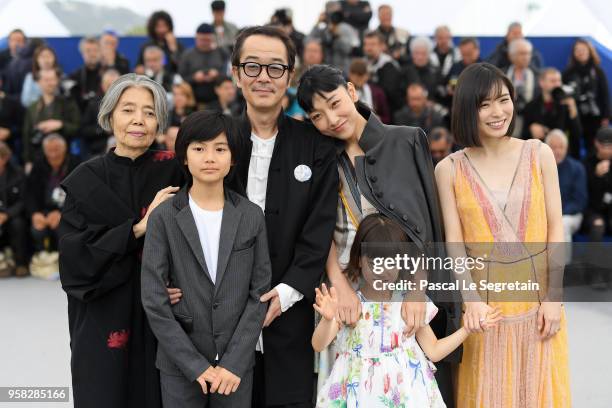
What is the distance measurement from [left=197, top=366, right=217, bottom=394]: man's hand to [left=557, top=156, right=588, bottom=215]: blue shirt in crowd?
5.23 metres

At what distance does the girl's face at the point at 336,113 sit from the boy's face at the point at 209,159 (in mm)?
426

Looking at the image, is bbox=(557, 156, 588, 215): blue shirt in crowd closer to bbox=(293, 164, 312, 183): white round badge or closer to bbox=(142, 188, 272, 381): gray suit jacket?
bbox=(293, 164, 312, 183): white round badge

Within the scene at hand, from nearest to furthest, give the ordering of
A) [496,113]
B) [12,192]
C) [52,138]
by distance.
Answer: [496,113]
[52,138]
[12,192]

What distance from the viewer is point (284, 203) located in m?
2.75

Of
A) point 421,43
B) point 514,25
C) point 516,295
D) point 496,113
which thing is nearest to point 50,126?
point 421,43

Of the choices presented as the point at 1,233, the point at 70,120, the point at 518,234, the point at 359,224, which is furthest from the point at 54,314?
the point at 518,234

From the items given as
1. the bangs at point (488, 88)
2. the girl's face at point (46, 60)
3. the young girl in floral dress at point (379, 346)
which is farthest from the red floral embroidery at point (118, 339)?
the girl's face at point (46, 60)

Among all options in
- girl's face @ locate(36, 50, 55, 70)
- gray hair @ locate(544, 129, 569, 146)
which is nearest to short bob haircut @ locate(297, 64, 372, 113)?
gray hair @ locate(544, 129, 569, 146)

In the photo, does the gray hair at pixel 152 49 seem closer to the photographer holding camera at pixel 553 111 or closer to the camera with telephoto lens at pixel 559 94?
the photographer holding camera at pixel 553 111

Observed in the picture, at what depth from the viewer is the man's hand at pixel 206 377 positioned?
241cm

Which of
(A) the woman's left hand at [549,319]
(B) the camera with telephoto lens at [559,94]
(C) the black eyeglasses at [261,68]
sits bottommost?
(A) the woman's left hand at [549,319]

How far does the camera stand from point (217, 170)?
2.51m

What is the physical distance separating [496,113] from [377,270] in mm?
754

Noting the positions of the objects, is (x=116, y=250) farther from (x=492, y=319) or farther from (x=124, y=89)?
(x=492, y=319)
